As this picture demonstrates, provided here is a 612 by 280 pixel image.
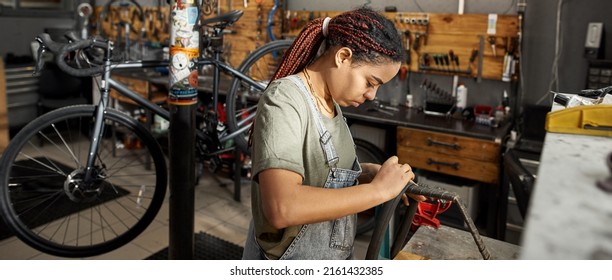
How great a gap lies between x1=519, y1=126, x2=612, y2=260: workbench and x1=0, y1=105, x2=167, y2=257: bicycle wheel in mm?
2135

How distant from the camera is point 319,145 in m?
1.27

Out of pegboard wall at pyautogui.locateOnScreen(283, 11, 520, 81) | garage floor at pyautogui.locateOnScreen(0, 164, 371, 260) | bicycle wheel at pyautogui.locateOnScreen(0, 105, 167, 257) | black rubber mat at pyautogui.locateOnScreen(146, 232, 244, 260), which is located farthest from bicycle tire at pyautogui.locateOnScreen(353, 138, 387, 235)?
bicycle wheel at pyautogui.locateOnScreen(0, 105, 167, 257)

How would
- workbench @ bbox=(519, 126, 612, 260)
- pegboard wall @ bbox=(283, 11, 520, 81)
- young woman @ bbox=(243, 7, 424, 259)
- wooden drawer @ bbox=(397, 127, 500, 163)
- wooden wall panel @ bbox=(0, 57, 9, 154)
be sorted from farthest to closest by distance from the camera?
wooden wall panel @ bbox=(0, 57, 9, 154) → pegboard wall @ bbox=(283, 11, 520, 81) → wooden drawer @ bbox=(397, 127, 500, 163) → young woman @ bbox=(243, 7, 424, 259) → workbench @ bbox=(519, 126, 612, 260)

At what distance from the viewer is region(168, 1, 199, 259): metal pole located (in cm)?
207

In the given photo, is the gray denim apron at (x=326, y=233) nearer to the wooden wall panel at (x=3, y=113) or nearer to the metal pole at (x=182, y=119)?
the metal pole at (x=182, y=119)

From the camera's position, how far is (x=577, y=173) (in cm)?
75

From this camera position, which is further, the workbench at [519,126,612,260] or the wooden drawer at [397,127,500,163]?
the wooden drawer at [397,127,500,163]

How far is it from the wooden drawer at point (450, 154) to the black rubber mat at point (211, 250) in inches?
48.1

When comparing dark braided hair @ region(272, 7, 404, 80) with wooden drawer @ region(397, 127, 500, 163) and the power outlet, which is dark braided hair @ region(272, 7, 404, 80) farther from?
the power outlet

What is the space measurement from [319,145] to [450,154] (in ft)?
6.38

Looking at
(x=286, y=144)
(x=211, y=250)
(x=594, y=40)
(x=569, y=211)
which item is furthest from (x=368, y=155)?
(x=569, y=211)

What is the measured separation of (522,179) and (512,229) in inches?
58.2
